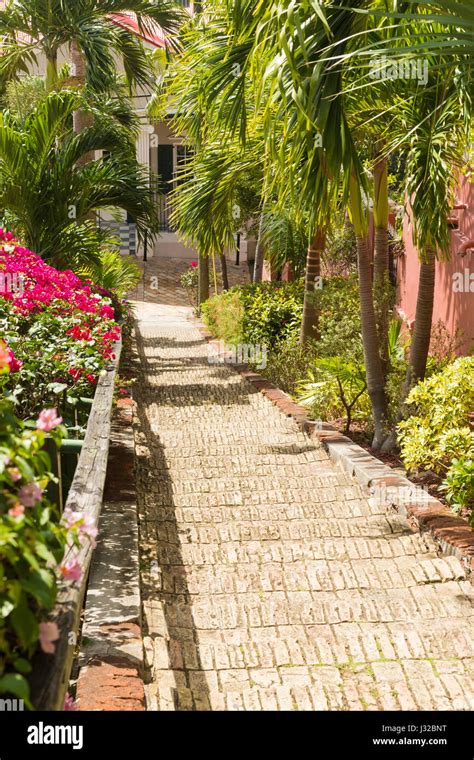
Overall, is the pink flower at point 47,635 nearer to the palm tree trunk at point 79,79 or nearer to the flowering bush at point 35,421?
the flowering bush at point 35,421

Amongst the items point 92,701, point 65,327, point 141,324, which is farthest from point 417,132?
point 141,324

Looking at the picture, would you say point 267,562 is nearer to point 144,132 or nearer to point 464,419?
point 464,419

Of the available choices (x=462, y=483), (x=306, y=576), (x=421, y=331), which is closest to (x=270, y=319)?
A: (x=421, y=331)

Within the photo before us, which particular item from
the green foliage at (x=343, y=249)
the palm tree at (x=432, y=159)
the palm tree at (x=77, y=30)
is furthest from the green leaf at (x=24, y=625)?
the green foliage at (x=343, y=249)

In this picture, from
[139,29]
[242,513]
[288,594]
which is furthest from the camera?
[139,29]

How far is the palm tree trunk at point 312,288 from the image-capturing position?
453 inches

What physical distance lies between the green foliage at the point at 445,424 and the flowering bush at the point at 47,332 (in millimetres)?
2064

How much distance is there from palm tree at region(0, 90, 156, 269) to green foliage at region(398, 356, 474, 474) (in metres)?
5.02

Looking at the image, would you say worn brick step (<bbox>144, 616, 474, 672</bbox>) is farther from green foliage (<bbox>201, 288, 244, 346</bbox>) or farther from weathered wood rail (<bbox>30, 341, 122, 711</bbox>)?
green foliage (<bbox>201, 288, 244, 346</bbox>)

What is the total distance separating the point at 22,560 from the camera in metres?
2.10

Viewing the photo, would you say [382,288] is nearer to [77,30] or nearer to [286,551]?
[286,551]

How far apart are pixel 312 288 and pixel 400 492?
588cm

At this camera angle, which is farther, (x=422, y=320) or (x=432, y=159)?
(x=422, y=320)

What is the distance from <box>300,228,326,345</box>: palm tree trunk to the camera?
453 inches
